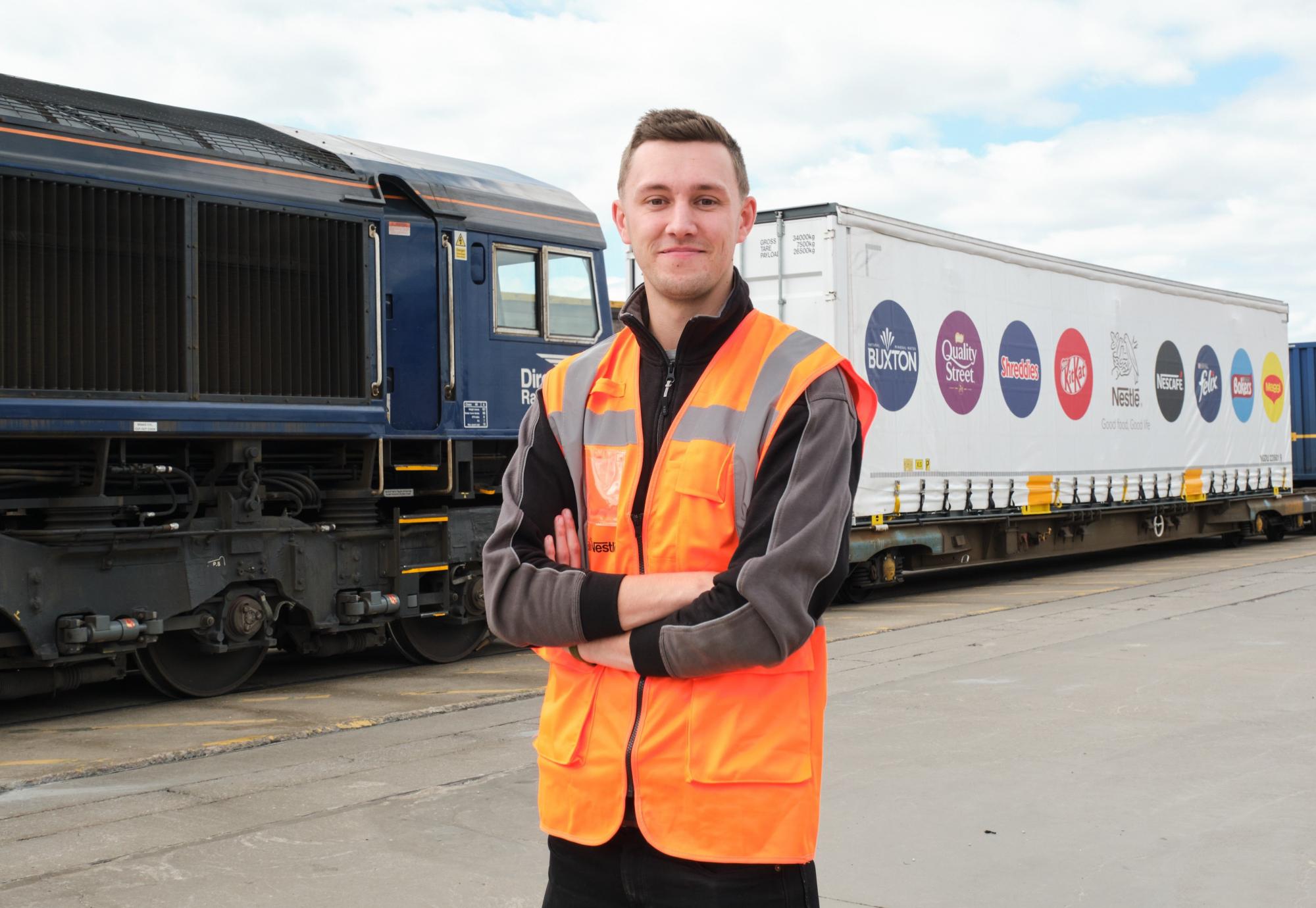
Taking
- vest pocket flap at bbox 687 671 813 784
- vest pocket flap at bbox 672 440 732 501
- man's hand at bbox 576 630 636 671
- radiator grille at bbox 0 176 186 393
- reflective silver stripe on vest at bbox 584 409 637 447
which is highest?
radiator grille at bbox 0 176 186 393

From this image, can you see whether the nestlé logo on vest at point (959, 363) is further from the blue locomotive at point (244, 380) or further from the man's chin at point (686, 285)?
the man's chin at point (686, 285)

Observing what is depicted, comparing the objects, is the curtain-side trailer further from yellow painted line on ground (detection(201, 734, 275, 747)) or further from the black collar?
the black collar

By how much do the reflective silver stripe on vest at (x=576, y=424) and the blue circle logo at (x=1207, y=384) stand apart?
63.8 feet

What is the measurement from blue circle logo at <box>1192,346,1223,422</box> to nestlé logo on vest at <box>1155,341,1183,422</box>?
1.75 feet

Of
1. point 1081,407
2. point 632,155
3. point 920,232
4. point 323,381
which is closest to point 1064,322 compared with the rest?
point 1081,407

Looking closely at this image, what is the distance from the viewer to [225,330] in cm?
884

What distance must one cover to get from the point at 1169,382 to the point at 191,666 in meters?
15.2

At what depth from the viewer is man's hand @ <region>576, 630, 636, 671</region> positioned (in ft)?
7.25

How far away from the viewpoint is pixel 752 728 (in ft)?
7.10

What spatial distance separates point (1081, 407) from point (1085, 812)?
12528 mm

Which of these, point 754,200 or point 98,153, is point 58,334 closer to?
point 98,153

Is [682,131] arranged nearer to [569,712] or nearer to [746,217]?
[746,217]

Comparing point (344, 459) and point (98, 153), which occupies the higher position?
point (98, 153)

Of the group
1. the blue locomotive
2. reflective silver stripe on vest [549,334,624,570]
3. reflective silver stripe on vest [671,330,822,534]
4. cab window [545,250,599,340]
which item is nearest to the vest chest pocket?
reflective silver stripe on vest [671,330,822,534]
